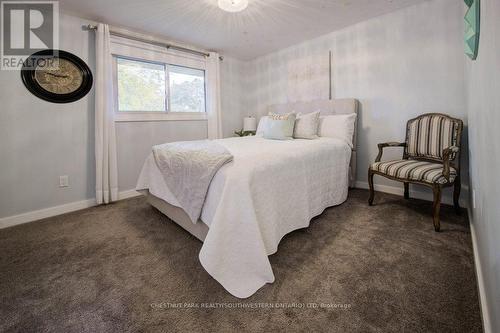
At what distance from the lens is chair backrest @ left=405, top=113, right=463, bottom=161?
2.32 m

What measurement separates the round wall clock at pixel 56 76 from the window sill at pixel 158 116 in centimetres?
51

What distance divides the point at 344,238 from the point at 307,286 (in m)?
0.72

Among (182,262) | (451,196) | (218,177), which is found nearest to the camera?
(218,177)

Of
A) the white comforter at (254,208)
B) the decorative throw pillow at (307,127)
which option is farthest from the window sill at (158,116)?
the decorative throw pillow at (307,127)

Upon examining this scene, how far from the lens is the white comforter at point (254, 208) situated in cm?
132

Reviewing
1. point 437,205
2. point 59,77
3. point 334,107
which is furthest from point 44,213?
point 437,205

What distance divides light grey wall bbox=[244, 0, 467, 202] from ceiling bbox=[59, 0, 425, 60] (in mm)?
189

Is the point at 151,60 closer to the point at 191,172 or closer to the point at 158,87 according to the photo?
the point at 158,87

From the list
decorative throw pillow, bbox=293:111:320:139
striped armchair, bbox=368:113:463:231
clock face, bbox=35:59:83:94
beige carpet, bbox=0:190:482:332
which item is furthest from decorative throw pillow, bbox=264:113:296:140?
clock face, bbox=35:59:83:94

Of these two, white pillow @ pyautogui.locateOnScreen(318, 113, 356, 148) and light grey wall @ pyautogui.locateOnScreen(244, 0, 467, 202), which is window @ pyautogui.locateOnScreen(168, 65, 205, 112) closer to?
light grey wall @ pyautogui.locateOnScreen(244, 0, 467, 202)

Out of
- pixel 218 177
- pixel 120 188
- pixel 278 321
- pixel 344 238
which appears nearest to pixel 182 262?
pixel 218 177

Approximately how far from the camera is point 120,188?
3.21 meters

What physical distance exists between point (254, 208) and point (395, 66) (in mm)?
2758

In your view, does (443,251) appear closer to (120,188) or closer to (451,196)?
(451,196)
